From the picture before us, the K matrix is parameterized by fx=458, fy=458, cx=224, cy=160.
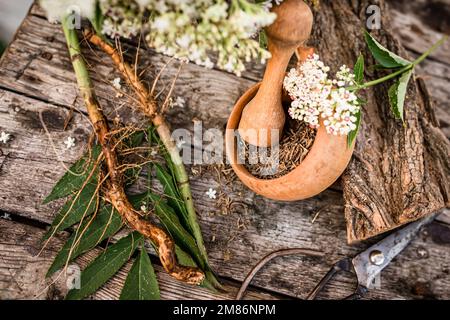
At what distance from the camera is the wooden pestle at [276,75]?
2.57 ft

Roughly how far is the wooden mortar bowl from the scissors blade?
0.22 m

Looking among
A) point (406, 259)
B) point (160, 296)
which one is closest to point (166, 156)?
point (160, 296)

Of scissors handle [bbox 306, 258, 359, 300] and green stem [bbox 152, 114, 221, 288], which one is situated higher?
green stem [bbox 152, 114, 221, 288]

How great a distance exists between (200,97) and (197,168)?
7.2 inches

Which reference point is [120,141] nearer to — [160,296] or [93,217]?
[93,217]

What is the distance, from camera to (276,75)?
34.7 inches

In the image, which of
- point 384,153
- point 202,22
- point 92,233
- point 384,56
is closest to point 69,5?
point 202,22

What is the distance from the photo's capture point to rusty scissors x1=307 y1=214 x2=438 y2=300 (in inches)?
40.5

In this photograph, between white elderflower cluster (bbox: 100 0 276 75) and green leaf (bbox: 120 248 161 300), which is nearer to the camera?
white elderflower cluster (bbox: 100 0 276 75)

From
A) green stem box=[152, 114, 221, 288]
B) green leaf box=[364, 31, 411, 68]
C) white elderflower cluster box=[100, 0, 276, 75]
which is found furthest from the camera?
green stem box=[152, 114, 221, 288]

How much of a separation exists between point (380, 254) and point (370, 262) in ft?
0.10

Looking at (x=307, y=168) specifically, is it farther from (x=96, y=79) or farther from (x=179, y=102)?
(x=96, y=79)

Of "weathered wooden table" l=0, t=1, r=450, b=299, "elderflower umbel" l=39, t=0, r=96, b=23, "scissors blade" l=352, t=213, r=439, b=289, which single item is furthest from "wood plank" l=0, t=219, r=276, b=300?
"elderflower umbel" l=39, t=0, r=96, b=23

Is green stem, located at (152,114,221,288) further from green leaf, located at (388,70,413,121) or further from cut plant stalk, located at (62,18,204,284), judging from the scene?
green leaf, located at (388,70,413,121)
